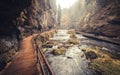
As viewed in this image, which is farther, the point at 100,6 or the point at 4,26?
the point at 100,6

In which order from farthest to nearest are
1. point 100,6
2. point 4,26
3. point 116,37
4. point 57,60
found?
1. point 100,6
2. point 116,37
3. point 57,60
4. point 4,26

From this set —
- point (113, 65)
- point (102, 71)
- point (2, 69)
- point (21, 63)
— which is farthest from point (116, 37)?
point (2, 69)

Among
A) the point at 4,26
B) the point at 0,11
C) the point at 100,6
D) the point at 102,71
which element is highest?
the point at 100,6

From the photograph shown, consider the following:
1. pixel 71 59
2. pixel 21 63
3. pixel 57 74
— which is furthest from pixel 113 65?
pixel 21 63

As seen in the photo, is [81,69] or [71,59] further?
[71,59]

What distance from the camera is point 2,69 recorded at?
24.4 ft

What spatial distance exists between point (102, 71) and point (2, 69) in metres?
7.00

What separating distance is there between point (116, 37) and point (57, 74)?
47.1 feet

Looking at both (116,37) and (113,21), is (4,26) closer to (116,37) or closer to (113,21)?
(116,37)

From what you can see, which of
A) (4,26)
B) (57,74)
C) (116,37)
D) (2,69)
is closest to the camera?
(2,69)

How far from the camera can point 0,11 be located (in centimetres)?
754

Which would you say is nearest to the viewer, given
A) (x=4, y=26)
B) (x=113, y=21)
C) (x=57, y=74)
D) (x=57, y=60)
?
(x=57, y=74)

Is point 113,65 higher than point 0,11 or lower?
lower

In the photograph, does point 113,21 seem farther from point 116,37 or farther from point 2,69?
point 2,69
